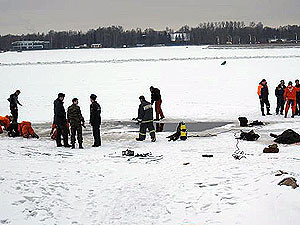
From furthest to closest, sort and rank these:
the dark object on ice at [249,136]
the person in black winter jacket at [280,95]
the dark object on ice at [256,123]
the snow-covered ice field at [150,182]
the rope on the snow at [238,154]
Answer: the person in black winter jacket at [280,95]
the dark object on ice at [256,123]
the dark object on ice at [249,136]
the rope on the snow at [238,154]
the snow-covered ice field at [150,182]

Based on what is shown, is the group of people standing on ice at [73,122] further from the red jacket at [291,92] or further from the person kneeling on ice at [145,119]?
the red jacket at [291,92]

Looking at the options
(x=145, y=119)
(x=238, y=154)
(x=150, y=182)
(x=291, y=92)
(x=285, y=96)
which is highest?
(x=291, y=92)

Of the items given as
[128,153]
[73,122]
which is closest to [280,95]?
[128,153]

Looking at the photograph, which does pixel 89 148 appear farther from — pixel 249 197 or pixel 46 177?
pixel 249 197

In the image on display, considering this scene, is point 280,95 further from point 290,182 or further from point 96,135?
point 290,182

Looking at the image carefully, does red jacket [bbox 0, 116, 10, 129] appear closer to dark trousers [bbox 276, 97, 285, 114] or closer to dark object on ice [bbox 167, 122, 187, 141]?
dark object on ice [bbox 167, 122, 187, 141]

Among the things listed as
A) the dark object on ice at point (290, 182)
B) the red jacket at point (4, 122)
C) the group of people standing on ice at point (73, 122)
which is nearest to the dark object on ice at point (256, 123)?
the group of people standing on ice at point (73, 122)

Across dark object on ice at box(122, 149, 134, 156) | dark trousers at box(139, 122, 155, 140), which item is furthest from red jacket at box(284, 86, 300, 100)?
dark object on ice at box(122, 149, 134, 156)

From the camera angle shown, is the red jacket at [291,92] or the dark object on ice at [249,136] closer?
the dark object on ice at [249,136]

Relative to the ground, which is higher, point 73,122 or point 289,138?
point 73,122

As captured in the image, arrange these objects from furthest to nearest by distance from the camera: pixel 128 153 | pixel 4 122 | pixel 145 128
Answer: pixel 4 122
pixel 145 128
pixel 128 153

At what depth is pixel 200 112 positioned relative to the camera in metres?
20.5

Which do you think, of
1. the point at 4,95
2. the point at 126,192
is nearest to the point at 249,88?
the point at 4,95

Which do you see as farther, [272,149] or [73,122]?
[73,122]
